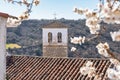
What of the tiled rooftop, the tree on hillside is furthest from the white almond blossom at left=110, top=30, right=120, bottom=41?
the tiled rooftop

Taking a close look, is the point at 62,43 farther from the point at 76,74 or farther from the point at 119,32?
the point at 119,32

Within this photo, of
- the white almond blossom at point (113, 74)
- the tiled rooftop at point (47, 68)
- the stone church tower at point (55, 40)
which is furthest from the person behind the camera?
the stone church tower at point (55, 40)

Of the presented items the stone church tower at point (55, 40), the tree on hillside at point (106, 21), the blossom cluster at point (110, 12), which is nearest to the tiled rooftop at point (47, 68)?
the stone church tower at point (55, 40)

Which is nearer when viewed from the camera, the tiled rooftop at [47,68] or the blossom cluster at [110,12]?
the blossom cluster at [110,12]

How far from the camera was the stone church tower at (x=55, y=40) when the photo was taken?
91.0ft

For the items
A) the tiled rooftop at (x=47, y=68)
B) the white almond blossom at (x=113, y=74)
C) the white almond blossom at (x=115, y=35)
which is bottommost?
the tiled rooftop at (x=47, y=68)

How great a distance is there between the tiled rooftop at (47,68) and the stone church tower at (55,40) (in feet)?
25.9

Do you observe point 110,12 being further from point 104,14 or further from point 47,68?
point 47,68

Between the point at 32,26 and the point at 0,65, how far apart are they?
53.9 meters

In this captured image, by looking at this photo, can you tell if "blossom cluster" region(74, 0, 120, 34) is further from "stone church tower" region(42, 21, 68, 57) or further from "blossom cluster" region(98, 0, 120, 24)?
"stone church tower" region(42, 21, 68, 57)

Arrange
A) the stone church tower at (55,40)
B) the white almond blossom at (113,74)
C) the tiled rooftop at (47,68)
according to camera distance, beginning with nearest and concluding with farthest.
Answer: the white almond blossom at (113,74), the tiled rooftop at (47,68), the stone church tower at (55,40)

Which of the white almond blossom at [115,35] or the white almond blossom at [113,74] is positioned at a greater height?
the white almond blossom at [115,35]

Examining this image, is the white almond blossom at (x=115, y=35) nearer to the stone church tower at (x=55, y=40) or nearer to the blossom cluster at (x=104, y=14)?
the blossom cluster at (x=104, y=14)

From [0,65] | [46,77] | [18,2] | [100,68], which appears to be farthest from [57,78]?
[18,2]
